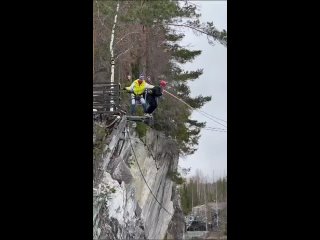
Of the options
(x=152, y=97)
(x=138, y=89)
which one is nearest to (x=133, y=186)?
(x=152, y=97)

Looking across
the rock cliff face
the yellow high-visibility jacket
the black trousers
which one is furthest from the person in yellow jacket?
the rock cliff face

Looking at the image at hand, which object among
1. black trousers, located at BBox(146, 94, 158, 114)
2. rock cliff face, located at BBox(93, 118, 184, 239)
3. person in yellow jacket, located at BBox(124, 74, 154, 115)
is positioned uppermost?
person in yellow jacket, located at BBox(124, 74, 154, 115)

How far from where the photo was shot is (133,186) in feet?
34.9

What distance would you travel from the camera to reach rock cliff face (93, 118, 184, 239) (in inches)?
378

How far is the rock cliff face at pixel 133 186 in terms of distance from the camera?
9.61 m

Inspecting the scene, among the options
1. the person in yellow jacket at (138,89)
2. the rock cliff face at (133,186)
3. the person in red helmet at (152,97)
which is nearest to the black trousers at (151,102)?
the person in red helmet at (152,97)

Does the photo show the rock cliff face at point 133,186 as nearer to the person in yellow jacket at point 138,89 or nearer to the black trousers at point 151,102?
the black trousers at point 151,102

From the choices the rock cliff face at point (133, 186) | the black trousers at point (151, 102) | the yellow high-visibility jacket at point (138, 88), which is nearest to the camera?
the rock cliff face at point (133, 186)

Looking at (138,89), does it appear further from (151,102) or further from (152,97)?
(151,102)

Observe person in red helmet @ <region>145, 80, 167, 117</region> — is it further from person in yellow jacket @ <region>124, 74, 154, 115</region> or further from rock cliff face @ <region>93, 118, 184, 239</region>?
rock cliff face @ <region>93, 118, 184, 239</region>

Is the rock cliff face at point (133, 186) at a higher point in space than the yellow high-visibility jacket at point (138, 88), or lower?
lower
